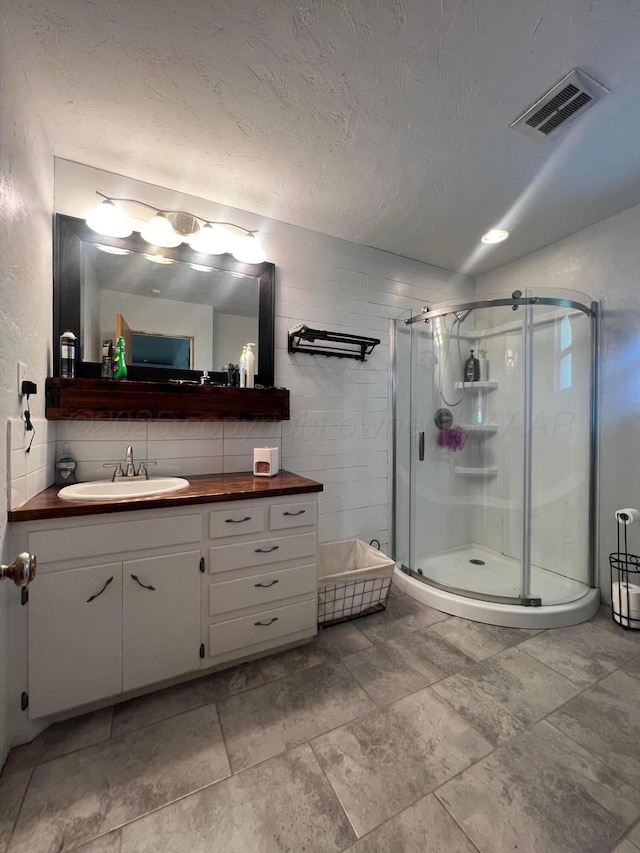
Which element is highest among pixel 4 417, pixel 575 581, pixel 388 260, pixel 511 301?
pixel 388 260

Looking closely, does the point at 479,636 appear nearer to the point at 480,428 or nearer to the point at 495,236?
the point at 480,428

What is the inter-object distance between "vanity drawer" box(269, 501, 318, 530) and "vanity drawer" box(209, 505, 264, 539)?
0.06 meters

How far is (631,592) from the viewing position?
1893 millimetres

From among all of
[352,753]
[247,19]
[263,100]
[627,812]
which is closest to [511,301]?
[263,100]

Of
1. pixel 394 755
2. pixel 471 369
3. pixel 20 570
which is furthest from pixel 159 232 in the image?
pixel 394 755

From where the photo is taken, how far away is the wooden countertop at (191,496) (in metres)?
1.21

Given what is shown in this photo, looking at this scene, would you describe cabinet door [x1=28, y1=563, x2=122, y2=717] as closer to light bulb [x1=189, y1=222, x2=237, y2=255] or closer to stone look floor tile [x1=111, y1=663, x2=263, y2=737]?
stone look floor tile [x1=111, y1=663, x2=263, y2=737]

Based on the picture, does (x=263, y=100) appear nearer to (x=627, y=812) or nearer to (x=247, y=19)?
(x=247, y=19)

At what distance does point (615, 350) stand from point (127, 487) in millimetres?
2913

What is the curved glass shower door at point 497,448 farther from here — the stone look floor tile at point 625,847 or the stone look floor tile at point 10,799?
the stone look floor tile at point 10,799

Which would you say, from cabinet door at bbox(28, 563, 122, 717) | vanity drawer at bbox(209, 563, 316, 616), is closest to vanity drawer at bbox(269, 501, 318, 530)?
vanity drawer at bbox(209, 563, 316, 616)

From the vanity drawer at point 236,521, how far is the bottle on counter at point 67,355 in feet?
3.03

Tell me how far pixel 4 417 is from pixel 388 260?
8.01 ft

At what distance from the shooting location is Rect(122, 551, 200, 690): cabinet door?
135cm
